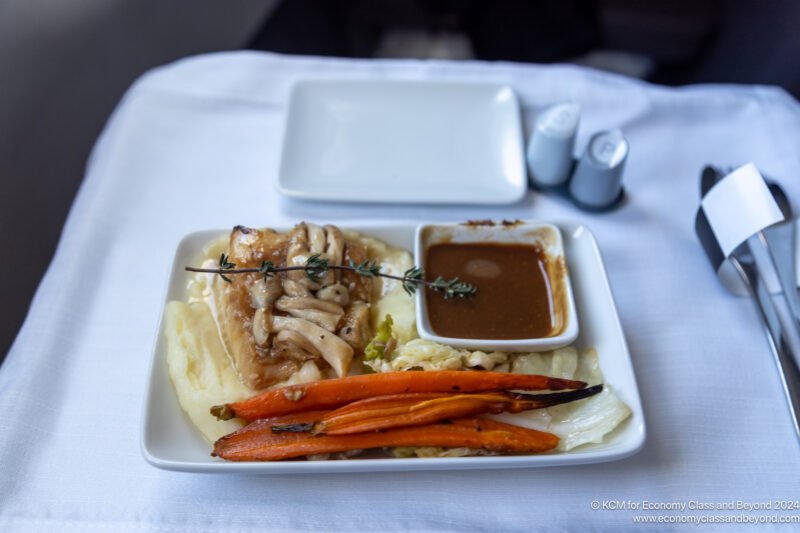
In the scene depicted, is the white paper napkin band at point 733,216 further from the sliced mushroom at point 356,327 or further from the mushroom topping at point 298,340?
the mushroom topping at point 298,340

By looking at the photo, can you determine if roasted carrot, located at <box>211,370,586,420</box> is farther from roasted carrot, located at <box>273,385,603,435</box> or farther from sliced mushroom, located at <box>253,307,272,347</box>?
sliced mushroom, located at <box>253,307,272,347</box>

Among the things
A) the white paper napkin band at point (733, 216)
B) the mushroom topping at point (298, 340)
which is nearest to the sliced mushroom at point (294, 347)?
the mushroom topping at point (298, 340)

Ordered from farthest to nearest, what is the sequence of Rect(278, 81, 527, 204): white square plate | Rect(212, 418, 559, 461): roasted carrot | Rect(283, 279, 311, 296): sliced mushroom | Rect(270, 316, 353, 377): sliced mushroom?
Rect(278, 81, 527, 204): white square plate < Rect(283, 279, 311, 296): sliced mushroom < Rect(270, 316, 353, 377): sliced mushroom < Rect(212, 418, 559, 461): roasted carrot

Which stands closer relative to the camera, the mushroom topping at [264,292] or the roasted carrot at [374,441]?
the roasted carrot at [374,441]

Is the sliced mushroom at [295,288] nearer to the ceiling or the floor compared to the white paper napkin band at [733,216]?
nearer to the floor

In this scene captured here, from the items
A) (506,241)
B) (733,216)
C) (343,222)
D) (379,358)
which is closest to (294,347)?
(379,358)

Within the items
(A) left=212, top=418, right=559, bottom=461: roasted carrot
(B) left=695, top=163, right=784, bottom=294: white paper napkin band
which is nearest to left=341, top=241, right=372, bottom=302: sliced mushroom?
(A) left=212, top=418, right=559, bottom=461: roasted carrot

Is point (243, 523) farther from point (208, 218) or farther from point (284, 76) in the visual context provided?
point (284, 76)
